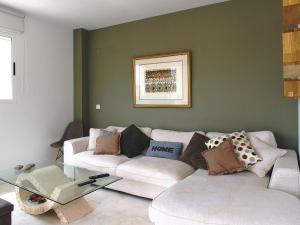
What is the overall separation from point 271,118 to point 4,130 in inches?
146

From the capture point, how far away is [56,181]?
2.35 meters

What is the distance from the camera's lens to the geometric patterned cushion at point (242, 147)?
8.05 feet

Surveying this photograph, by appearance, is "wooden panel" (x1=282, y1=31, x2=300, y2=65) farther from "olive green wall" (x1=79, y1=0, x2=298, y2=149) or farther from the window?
the window

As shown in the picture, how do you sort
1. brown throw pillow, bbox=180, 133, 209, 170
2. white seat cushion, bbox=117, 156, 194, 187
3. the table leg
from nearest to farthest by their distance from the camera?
the table leg
white seat cushion, bbox=117, 156, 194, 187
brown throw pillow, bbox=180, 133, 209, 170

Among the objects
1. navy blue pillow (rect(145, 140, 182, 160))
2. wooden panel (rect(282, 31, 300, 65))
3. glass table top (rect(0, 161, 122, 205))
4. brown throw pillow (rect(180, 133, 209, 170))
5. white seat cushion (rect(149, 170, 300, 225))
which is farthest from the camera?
navy blue pillow (rect(145, 140, 182, 160))

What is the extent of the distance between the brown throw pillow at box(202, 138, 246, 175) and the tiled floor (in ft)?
2.82

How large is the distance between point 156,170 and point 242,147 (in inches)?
38.4

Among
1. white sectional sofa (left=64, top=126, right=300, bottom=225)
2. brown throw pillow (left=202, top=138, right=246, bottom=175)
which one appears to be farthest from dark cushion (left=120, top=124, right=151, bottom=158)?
brown throw pillow (left=202, top=138, right=246, bottom=175)

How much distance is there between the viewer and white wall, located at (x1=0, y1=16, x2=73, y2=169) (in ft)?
11.6

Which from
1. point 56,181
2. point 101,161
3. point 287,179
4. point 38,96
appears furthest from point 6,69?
point 287,179

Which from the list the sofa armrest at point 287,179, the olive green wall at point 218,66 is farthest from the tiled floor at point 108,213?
the olive green wall at point 218,66

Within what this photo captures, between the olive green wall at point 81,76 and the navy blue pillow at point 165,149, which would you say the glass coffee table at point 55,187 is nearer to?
the navy blue pillow at point 165,149

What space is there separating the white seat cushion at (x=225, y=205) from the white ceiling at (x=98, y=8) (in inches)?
98.6

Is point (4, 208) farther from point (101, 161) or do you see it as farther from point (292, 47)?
point (292, 47)
